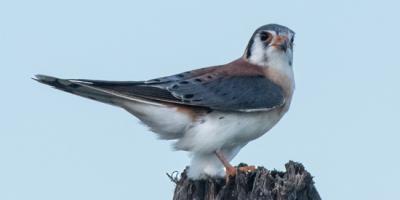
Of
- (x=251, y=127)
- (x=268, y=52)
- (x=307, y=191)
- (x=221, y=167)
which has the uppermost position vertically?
(x=268, y=52)

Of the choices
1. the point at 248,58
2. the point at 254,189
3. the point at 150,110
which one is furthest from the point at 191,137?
the point at 254,189

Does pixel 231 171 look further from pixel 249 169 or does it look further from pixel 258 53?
pixel 258 53

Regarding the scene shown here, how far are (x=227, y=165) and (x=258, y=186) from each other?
2.23 meters

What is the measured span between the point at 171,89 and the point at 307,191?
12.7 feet

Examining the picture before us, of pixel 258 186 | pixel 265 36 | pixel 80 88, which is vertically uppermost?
pixel 265 36

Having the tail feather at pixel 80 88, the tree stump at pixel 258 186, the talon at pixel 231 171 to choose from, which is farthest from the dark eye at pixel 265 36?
the tree stump at pixel 258 186

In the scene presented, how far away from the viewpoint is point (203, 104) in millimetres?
11375

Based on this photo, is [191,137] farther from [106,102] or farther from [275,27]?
[275,27]

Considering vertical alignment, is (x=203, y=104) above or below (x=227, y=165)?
above

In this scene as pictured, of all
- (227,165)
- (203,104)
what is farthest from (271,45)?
(227,165)

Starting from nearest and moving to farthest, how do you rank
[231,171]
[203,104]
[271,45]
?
1. [231,171]
2. [203,104]
3. [271,45]

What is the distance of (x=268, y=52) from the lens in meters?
12.7

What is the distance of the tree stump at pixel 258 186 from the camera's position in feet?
26.2

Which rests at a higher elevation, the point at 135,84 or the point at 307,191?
the point at 135,84
